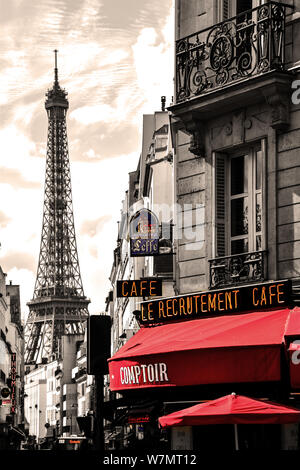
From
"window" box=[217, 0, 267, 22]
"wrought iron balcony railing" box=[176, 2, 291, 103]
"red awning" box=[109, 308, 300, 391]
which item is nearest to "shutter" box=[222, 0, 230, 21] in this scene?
"window" box=[217, 0, 267, 22]

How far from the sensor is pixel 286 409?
17.4 meters

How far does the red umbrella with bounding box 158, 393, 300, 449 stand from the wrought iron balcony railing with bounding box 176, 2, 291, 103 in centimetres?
738

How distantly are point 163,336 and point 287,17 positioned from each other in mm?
6799

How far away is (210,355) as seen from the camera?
1983 cm

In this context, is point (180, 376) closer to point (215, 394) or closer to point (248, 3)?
point (215, 394)

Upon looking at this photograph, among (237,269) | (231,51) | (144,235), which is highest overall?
(231,51)

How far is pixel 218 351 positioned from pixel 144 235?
45.1 feet

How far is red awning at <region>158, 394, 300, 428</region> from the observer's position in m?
17.2

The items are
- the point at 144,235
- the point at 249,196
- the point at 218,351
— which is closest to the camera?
the point at 218,351

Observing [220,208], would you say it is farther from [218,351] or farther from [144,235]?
[144,235]

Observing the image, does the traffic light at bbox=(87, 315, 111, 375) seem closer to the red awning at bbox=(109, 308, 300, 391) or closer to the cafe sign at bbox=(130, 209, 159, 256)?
the red awning at bbox=(109, 308, 300, 391)

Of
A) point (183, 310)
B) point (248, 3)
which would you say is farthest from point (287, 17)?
point (183, 310)

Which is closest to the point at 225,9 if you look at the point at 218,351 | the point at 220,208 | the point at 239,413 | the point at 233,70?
the point at 233,70
